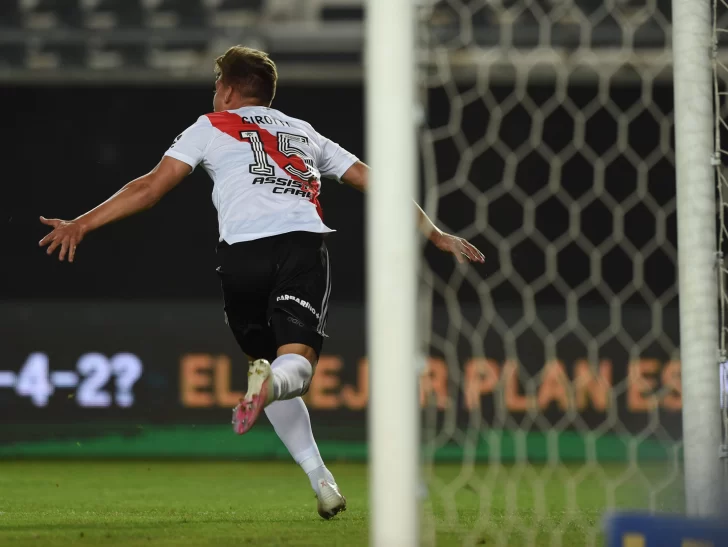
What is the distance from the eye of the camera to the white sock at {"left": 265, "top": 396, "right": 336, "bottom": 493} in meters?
3.43

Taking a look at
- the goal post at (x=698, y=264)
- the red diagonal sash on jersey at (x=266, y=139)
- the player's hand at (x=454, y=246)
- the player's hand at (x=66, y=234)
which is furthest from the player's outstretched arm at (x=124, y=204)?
the goal post at (x=698, y=264)

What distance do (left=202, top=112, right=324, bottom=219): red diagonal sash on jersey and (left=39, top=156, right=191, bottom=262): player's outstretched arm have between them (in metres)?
0.19

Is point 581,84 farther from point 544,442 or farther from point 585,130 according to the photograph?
point 544,442

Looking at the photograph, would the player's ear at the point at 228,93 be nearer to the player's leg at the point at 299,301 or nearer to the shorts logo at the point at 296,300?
the player's leg at the point at 299,301

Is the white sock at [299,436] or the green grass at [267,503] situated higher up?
the white sock at [299,436]

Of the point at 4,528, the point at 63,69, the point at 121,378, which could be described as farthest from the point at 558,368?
the point at 4,528

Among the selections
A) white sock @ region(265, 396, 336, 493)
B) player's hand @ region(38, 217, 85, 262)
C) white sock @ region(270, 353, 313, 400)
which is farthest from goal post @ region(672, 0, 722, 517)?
player's hand @ region(38, 217, 85, 262)

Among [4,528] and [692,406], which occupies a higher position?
[692,406]

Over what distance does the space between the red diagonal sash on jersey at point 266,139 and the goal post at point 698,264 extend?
44.7 inches

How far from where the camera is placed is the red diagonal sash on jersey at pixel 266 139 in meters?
3.26

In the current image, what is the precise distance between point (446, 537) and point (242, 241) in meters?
1.01

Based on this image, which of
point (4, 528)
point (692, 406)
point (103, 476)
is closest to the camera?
point (692, 406)

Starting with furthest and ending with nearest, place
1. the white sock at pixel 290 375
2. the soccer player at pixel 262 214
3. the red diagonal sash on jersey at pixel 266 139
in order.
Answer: the red diagonal sash on jersey at pixel 266 139 < the soccer player at pixel 262 214 < the white sock at pixel 290 375

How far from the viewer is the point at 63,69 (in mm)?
7465
